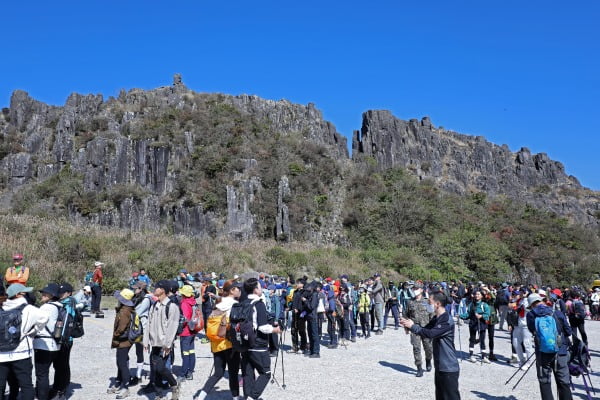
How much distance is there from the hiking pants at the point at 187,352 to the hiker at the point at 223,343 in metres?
1.10

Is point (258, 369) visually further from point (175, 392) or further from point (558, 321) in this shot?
point (558, 321)

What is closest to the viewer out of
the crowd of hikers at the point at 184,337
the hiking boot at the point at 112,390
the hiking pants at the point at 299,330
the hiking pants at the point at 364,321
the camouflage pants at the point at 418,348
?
Result: the crowd of hikers at the point at 184,337

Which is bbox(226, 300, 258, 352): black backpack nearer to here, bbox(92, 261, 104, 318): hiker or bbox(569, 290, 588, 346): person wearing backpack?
bbox(569, 290, 588, 346): person wearing backpack

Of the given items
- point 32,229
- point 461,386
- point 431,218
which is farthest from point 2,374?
point 431,218

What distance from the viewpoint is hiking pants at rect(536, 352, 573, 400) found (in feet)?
20.5

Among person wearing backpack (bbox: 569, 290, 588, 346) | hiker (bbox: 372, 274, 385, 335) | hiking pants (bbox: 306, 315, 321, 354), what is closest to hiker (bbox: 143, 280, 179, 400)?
hiking pants (bbox: 306, 315, 321, 354)

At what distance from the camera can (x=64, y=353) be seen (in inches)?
255

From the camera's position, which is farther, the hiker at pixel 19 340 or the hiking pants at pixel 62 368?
the hiking pants at pixel 62 368

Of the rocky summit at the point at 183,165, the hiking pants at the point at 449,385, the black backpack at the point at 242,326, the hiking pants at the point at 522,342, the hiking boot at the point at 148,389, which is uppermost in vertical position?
the rocky summit at the point at 183,165

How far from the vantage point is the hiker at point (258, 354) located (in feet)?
19.6

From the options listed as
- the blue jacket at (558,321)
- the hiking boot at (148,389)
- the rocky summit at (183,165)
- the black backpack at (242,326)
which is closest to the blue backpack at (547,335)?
the blue jacket at (558,321)

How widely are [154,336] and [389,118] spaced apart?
2697 inches

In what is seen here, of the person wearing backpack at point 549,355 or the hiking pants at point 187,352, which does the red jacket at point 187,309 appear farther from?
the person wearing backpack at point 549,355

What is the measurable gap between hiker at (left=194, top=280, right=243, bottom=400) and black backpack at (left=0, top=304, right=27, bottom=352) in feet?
7.92
